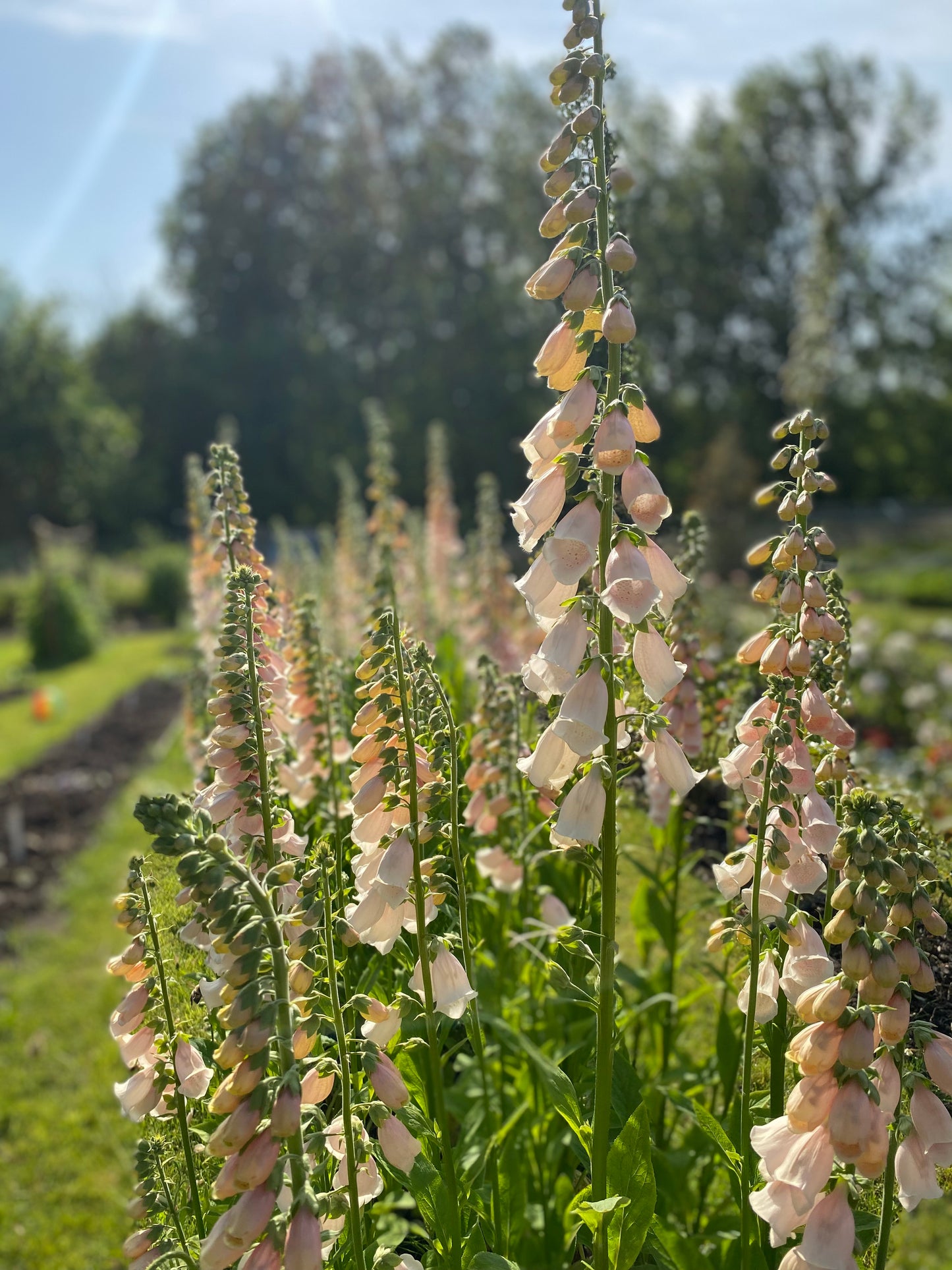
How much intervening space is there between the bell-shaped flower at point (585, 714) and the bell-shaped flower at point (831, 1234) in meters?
0.60

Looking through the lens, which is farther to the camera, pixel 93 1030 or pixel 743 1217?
pixel 93 1030

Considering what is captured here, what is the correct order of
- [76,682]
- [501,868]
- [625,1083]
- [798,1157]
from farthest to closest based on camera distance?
[76,682] → [501,868] → [625,1083] → [798,1157]

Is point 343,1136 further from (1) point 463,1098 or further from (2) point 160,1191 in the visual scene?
(1) point 463,1098

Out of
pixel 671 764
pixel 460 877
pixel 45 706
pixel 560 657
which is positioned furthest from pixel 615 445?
pixel 45 706

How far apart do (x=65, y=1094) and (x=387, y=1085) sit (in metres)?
4.18

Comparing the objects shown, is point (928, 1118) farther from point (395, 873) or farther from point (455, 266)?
point (455, 266)

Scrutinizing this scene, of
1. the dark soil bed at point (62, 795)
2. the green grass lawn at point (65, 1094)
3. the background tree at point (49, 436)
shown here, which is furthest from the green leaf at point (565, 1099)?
the background tree at point (49, 436)

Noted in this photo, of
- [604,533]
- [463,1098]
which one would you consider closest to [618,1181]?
[604,533]

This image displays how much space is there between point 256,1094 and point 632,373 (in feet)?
4.75

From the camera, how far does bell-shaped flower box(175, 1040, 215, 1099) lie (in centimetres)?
149

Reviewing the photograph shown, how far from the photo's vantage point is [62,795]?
29.7ft

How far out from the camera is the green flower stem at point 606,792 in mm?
1368

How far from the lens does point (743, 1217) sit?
1523mm

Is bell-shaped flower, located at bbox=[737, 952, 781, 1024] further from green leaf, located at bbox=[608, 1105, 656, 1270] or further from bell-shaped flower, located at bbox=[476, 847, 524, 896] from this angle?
bell-shaped flower, located at bbox=[476, 847, 524, 896]
